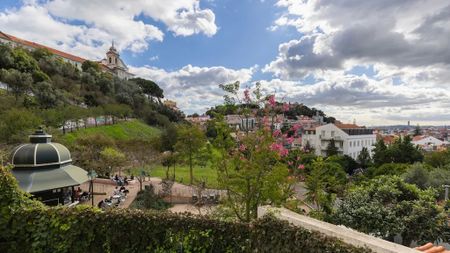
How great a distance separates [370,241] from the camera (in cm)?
410

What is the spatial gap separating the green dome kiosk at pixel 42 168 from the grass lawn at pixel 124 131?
1169 inches

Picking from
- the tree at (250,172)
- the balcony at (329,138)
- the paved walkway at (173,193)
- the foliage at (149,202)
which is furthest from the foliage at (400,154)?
the tree at (250,172)

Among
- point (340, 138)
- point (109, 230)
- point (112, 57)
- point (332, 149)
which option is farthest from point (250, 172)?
point (112, 57)

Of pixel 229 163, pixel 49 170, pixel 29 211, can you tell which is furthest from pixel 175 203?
pixel 29 211

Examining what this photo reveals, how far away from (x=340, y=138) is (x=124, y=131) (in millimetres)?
37796

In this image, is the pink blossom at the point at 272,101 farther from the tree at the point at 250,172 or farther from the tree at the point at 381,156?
the tree at the point at 381,156

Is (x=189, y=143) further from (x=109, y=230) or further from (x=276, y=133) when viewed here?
(x=109, y=230)

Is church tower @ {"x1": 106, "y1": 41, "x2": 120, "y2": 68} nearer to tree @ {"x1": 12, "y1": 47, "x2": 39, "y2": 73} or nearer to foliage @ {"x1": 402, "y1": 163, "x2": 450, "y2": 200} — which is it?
tree @ {"x1": 12, "y1": 47, "x2": 39, "y2": 73}

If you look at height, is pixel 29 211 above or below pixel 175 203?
above

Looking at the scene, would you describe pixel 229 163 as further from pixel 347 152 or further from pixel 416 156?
pixel 347 152

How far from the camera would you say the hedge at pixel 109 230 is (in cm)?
491

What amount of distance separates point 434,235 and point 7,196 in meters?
9.48

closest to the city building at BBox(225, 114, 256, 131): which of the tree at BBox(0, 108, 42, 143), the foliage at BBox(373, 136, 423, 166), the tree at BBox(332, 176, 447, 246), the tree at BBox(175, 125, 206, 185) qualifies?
the tree at BBox(332, 176, 447, 246)

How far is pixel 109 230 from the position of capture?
5277 mm
